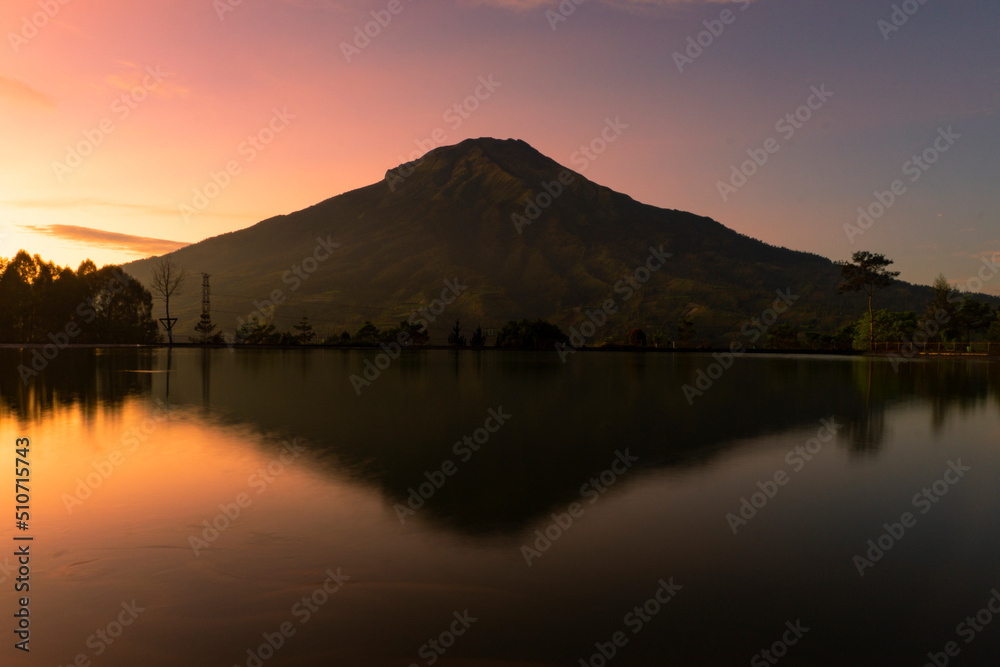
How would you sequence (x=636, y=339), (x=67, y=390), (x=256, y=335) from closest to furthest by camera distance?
(x=67, y=390), (x=256, y=335), (x=636, y=339)

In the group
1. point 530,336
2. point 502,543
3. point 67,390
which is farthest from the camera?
point 530,336

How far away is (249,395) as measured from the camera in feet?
76.8

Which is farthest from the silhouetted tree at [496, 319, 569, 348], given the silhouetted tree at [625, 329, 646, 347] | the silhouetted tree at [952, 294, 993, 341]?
the silhouetted tree at [952, 294, 993, 341]

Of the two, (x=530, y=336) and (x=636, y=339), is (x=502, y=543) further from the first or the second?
(x=636, y=339)

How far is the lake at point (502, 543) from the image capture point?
5039 mm

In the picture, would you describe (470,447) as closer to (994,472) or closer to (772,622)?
(772,622)

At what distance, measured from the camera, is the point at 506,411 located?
19391mm

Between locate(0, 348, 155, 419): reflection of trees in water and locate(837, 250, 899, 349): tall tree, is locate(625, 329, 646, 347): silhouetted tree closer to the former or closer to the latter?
locate(837, 250, 899, 349): tall tree

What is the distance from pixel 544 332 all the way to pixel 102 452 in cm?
8786

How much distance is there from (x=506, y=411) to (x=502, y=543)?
39.6ft

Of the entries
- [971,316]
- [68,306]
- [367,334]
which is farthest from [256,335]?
[971,316]

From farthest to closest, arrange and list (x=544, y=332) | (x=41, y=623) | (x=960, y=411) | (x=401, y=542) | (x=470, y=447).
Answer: (x=544, y=332), (x=960, y=411), (x=470, y=447), (x=401, y=542), (x=41, y=623)

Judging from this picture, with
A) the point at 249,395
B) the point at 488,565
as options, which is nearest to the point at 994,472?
the point at 488,565

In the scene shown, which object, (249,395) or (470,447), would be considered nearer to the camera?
(470,447)
